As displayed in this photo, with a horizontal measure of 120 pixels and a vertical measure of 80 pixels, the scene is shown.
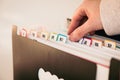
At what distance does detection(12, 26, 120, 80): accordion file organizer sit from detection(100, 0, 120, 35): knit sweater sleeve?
0.04 metres

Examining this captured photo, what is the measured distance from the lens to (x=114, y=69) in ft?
1.33

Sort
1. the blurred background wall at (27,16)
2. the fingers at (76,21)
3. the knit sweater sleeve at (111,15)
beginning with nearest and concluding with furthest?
the knit sweater sleeve at (111,15)
the fingers at (76,21)
the blurred background wall at (27,16)

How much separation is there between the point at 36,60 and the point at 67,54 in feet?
0.38

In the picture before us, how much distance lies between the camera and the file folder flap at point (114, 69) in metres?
0.40

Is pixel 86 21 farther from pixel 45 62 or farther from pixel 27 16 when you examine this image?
pixel 27 16

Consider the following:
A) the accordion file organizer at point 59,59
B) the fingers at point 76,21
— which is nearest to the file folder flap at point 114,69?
the accordion file organizer at point 59,59

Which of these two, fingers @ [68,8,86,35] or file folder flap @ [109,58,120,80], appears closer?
file folder flap @ [109,58,120,80]

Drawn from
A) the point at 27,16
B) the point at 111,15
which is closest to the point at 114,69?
the point at 111,15

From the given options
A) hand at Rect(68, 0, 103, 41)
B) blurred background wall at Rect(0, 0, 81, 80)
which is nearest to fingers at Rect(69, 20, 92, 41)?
hand at Rect(68, 0, 103, 41)

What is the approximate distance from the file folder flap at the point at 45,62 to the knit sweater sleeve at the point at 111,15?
85 mm

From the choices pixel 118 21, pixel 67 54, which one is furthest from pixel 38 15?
pixel 118 21

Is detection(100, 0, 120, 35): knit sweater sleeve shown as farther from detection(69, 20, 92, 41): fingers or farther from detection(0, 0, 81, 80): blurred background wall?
detection(0, 0, 81, 80): blurred background wall

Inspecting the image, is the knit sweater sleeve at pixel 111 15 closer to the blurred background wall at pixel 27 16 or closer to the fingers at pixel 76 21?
the fingers at pixel 76 21

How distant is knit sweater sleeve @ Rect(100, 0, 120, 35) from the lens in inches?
15.4
